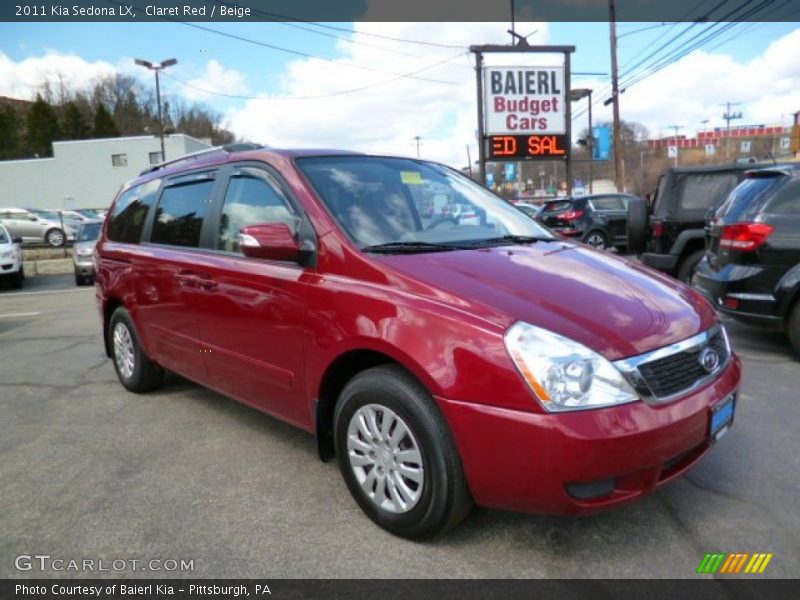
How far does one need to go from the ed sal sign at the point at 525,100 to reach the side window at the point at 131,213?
1297 centimetres

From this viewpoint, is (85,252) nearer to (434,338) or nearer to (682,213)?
(682,213)

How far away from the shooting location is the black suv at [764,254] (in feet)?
16.9

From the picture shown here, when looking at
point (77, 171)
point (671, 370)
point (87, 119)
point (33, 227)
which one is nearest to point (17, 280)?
point (33, 227)

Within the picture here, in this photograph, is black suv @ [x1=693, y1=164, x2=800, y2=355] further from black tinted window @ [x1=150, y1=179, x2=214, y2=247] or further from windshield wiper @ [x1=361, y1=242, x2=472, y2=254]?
black tinted window @ [x1=150, y1=179, x2=214, y2=247]

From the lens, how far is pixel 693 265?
809cm

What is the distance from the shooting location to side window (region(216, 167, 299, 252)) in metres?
3.27

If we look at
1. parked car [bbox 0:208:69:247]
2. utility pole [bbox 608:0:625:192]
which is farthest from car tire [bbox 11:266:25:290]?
utility pole [bbox 608:0:625:192]

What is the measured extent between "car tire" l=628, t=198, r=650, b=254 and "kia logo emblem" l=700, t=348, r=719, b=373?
595 centimetres

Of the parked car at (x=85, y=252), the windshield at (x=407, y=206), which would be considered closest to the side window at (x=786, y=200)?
the windshield at (x=407, y=206)

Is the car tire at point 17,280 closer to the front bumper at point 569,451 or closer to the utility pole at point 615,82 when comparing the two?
the front bumper at point 569,451

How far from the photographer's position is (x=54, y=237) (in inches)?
992

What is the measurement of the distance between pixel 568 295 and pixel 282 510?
1.72 metres

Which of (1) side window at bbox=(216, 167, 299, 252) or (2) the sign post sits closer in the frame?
(1) side window at bbox=(216, 167, 299, 252)
